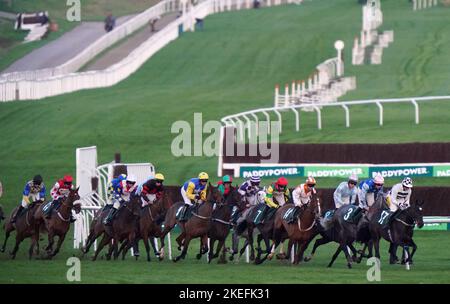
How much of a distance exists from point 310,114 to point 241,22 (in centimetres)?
2387

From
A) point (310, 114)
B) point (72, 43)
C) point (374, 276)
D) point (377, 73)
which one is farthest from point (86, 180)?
point (72, 43)

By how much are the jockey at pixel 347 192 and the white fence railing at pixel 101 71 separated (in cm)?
2451

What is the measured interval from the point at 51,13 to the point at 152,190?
4137cm

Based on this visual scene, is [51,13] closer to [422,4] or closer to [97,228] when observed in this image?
[422,4]

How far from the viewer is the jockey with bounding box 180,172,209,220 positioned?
25719 mm

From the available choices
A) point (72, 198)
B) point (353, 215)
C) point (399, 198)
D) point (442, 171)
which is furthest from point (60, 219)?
point (442, 171)

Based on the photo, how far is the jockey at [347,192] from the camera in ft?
82.9

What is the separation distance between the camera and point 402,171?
3173cm

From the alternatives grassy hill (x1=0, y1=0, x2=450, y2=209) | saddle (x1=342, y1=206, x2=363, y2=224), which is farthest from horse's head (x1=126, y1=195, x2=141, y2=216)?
grassy hill (x1=0, y1=0, x2=450, y2=209)

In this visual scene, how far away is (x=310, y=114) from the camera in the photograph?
42406 mm

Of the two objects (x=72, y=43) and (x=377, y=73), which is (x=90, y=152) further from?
(x=72, y=43)

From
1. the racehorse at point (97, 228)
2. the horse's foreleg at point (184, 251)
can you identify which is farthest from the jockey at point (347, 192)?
the racehorse at point (97, 228)

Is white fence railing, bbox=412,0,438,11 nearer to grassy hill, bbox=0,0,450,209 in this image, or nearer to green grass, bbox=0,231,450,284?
grassy hill, bbox=0,0,450,209

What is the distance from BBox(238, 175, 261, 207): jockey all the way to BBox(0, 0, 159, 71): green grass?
32.7m
